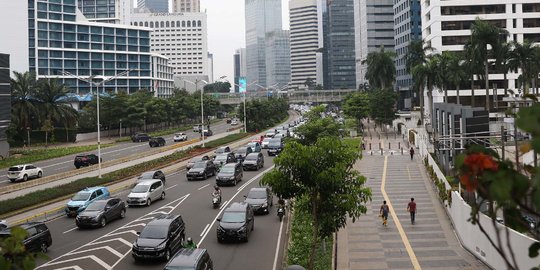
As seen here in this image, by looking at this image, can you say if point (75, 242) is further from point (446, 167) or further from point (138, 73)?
point (138, 73)

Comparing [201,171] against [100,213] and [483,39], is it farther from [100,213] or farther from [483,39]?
[483,39]

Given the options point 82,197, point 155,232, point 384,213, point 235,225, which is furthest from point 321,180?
point 82,197

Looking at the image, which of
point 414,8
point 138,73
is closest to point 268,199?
point 414,8

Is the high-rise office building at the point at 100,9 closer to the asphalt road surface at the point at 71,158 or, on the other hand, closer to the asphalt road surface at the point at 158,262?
the asphalt road surface at the point at 71,158

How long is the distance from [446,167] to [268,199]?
46.7 feet

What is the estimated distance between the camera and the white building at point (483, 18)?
84.2 metres

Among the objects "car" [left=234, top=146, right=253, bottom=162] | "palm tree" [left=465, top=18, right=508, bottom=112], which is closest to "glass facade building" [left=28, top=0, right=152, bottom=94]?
"car" [left=234, top=146, right=253, bottom=162]

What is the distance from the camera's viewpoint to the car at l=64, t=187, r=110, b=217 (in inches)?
1149

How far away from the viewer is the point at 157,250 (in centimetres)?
1938

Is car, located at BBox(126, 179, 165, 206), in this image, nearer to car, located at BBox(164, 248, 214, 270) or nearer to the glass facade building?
car, located at BBox(164, 248, 214, 270)

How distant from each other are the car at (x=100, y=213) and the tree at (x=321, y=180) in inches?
519

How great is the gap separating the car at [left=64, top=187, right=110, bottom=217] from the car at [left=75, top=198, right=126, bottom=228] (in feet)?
8.09

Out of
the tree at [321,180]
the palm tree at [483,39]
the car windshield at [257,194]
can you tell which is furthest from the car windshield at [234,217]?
the palm tree at [483,39]

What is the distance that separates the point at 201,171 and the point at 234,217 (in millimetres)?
19095
